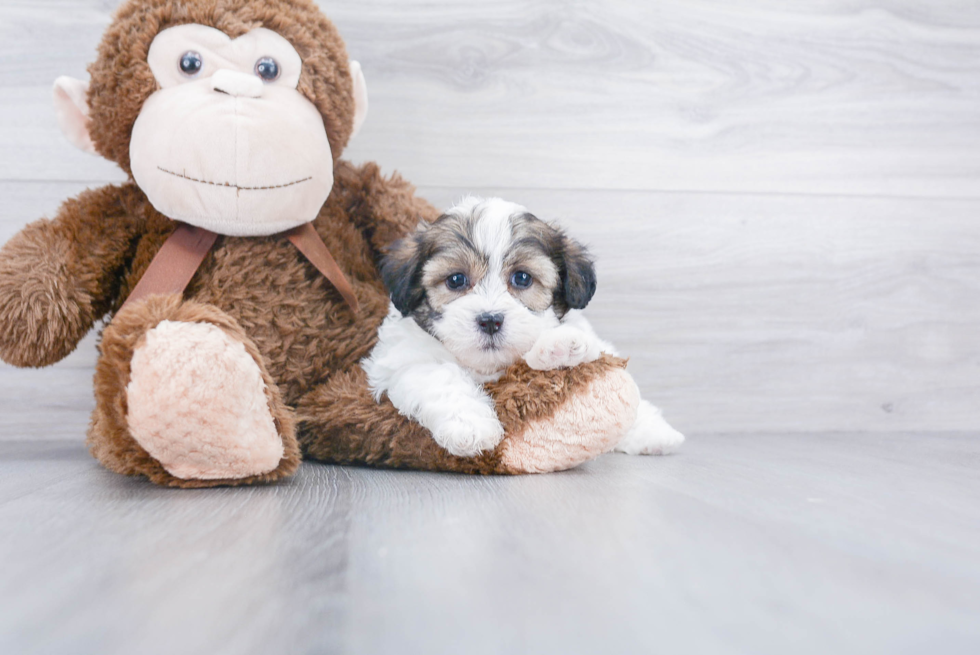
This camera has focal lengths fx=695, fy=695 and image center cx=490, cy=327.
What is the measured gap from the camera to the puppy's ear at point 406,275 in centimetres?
118

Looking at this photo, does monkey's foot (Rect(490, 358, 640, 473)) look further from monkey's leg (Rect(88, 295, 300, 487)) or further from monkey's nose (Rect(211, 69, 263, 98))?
monkey's nose (Rect(211, 69, 263, 98))

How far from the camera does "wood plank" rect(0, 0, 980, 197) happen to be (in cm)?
153

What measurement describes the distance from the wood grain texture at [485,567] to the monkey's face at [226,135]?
17.4 inches

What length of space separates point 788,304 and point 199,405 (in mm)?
1445

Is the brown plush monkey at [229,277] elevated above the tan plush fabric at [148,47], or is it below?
below

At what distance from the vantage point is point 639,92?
5.55 feet

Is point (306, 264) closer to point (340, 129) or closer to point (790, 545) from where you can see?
point (340, 129)

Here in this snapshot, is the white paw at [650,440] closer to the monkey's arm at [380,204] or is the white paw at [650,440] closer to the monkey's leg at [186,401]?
the monkey's arm at [380,204]

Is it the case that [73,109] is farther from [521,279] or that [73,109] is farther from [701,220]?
[701,220]

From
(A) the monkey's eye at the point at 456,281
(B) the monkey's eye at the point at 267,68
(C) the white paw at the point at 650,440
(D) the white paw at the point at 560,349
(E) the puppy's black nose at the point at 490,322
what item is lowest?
(C) the white paw at the point at 650,440

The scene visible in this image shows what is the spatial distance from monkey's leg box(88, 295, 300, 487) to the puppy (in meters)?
0.24

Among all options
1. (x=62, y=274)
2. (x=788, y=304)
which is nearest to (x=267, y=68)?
(x=62, y=274)

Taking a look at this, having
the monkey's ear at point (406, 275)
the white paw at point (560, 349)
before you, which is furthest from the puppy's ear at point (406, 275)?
the white paw at point (560, 349)

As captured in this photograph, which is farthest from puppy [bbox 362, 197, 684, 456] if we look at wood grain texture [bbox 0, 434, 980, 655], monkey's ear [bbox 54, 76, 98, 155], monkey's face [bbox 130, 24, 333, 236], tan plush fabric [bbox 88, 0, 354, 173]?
monkey's ear [bbox 54, 76, 98, 155]
